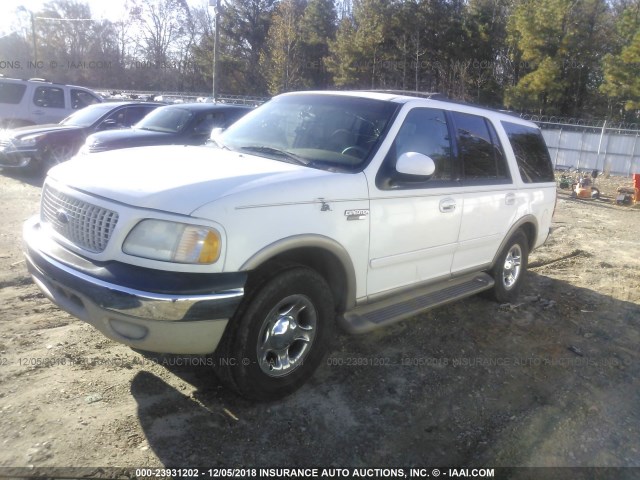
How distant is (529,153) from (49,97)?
39.7ft

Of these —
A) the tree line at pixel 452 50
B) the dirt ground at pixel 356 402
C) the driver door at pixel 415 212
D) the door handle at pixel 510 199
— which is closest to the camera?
the dirt ground at pixel 356 402

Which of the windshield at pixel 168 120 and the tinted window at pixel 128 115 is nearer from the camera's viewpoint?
the windshield at pixel 168 120

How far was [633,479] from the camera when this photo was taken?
295 centimetres

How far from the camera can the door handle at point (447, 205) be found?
4.21m

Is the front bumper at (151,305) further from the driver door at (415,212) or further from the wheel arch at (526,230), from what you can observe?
the wheel arch at (526,230)

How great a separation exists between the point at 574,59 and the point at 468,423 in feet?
102

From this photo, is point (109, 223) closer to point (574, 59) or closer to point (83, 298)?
point (83, 298)

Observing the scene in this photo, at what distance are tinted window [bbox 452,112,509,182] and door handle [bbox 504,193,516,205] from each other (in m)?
0.18

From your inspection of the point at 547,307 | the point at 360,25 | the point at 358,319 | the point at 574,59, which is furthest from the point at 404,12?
the point at 358,319

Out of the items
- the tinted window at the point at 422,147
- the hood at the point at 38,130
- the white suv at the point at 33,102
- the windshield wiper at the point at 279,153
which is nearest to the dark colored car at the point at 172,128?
the hood at the point at 38,130

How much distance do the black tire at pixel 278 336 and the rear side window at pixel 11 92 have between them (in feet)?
41.2

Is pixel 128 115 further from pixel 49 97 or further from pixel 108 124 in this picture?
pixel 49 97

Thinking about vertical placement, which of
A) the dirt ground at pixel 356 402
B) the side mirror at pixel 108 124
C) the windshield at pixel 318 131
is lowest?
the dirt ground at pixel 356 402

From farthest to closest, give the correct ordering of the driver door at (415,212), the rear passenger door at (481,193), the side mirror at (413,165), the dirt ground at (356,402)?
the rear passenger door at (481,193)
the driver door at (415,212)
the side mirror at (413,165)
the dirt ground at (356,402)
